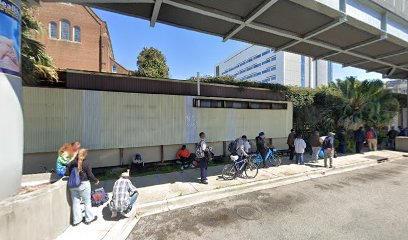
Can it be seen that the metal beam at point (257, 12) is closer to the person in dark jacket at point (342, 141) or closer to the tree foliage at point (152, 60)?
the person in dark jacket at point (342, 141)

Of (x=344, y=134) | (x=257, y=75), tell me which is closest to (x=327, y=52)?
(x=344, y=134)

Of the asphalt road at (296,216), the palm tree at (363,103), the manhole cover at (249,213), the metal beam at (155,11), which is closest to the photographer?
the asphalt road at (296,216)

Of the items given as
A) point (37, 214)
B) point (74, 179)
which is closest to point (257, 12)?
point (74, 179)

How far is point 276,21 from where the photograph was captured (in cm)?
812

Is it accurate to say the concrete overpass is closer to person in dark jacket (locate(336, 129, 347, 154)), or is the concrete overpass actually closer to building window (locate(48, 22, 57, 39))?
person in dark jacket (locate(336, 129, 347, 154))

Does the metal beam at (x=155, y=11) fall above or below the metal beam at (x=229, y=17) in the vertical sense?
below

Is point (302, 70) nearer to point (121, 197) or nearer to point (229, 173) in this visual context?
point (229, 173)

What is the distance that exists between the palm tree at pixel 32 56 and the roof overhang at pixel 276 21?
198 centimetres

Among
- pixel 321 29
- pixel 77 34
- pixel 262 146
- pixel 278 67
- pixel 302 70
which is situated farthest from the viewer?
pixel 302 70

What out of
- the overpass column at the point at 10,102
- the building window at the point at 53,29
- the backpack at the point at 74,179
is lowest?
the backpack at the point at 74,179

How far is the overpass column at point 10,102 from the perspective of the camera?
330cm

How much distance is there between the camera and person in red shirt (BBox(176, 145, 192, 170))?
9.07 meters

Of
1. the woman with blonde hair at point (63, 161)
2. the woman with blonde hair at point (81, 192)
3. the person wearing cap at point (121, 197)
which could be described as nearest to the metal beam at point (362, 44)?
the person wearing cap at point (121, 197)

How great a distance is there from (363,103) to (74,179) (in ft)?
56.9
